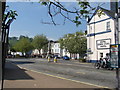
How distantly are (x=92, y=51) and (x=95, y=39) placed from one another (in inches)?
95.2

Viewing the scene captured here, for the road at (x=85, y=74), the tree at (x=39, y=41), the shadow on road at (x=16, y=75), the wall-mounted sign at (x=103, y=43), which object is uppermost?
the tree at (x=39, y=41)

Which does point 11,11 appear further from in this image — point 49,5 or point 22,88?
point 22,88

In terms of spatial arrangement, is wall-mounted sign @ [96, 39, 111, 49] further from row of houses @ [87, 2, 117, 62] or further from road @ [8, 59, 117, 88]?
road @ [8, 59, 117, 88]

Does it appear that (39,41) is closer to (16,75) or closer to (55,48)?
(55,48)

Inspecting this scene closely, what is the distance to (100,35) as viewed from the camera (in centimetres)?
2961

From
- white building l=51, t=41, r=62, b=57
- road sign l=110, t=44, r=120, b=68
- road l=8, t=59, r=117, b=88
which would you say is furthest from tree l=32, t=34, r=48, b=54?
road sign l=110, t=44, r=120, b=68

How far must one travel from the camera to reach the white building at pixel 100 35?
27.4m

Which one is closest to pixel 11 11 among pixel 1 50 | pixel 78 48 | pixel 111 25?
pixel 1 50

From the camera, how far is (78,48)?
130 feet

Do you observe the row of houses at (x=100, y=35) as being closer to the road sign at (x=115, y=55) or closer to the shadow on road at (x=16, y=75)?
the shadow on road at (x=16, y=75)

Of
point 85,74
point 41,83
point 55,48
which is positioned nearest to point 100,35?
point 85,74

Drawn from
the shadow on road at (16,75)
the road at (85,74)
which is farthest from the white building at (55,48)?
the shadow on road at (16,75)

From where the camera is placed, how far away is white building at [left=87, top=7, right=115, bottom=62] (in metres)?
27.4

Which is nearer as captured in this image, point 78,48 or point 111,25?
point 111,25
